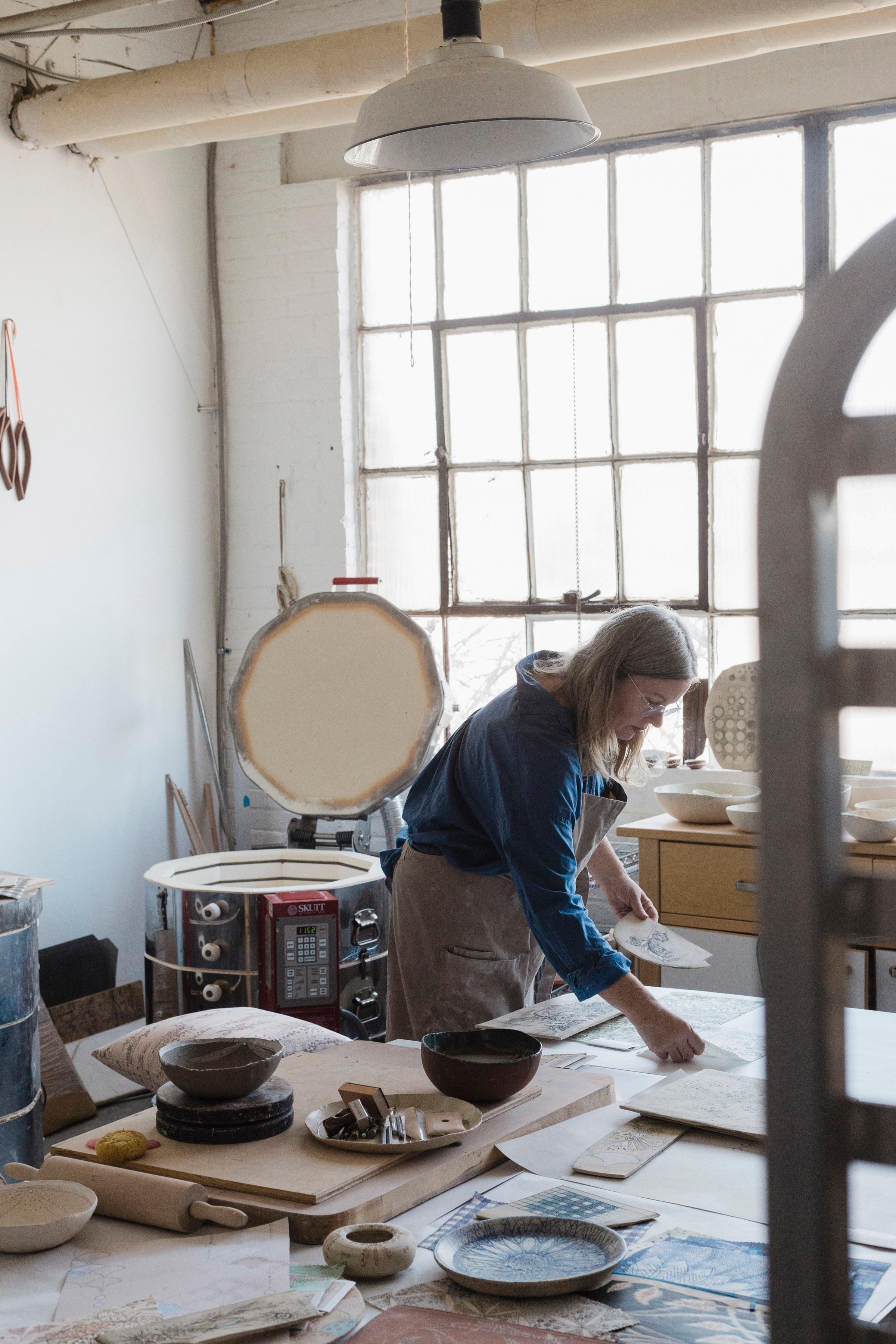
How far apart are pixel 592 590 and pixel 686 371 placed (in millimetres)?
855

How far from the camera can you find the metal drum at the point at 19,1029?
3121mm

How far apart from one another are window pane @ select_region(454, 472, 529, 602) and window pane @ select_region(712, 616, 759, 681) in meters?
0.75

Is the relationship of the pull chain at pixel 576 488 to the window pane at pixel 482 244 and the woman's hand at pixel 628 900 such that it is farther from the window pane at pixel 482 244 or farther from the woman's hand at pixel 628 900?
the woman's hand at pixel 628 900

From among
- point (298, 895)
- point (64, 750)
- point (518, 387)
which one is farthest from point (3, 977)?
point (518, 387)

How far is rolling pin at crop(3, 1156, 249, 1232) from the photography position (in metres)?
1.46

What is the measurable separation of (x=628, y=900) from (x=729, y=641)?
197cm

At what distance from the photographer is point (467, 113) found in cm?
206

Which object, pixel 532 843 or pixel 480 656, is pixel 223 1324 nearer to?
pixel 532 843

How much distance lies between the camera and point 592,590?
4730 millimetres

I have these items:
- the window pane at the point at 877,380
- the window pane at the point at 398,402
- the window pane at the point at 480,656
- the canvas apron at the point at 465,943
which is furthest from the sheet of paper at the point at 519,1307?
the window pane at the point at 398,402

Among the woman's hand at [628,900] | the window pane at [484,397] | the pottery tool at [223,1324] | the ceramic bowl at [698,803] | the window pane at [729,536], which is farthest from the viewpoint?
the window pane at [484,397]

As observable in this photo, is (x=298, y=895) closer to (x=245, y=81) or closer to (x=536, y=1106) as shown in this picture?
(x=536, y=1106)

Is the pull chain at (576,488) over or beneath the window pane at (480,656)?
over

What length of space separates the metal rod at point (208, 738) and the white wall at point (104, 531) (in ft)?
0.17
